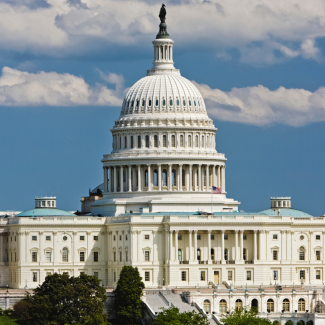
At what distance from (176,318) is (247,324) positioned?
10.2m

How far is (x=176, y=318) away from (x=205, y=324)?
14.0 feet

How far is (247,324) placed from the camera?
198500mm

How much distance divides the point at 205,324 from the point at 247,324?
6043 mm

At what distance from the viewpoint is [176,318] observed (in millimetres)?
199125

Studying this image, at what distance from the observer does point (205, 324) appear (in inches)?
7854
